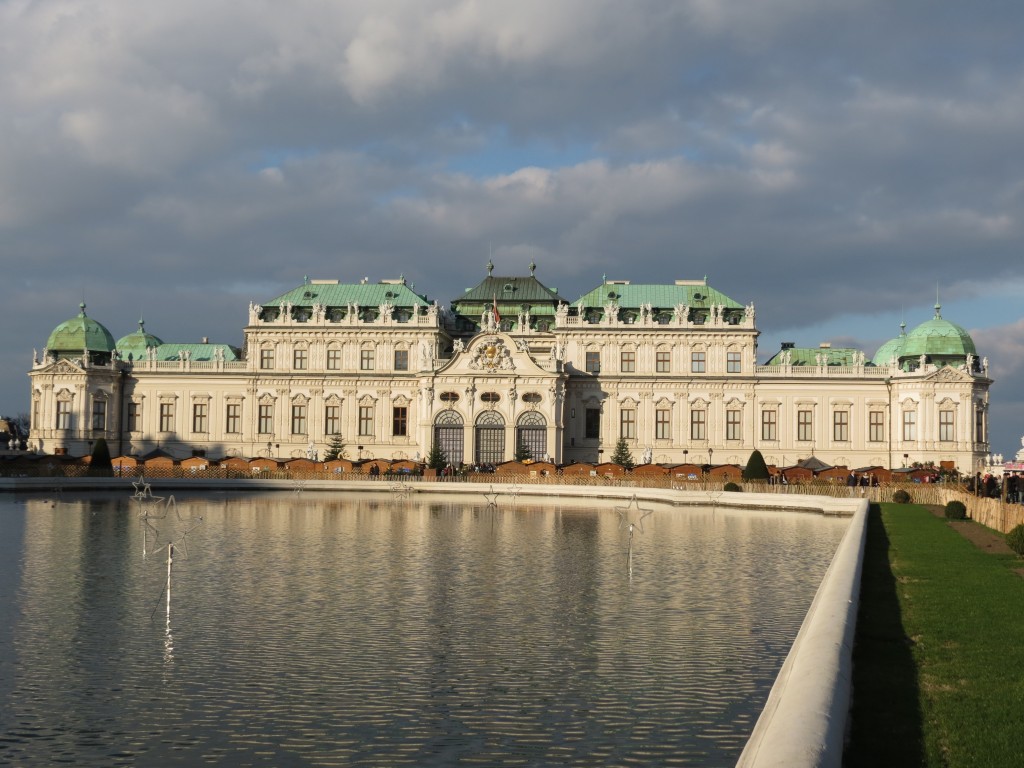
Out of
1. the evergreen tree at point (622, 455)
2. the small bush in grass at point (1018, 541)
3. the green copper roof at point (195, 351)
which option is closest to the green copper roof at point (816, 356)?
the evergreen tree at point (622, 455)

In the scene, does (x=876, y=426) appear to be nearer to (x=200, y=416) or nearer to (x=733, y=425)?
(x=733, y=425)

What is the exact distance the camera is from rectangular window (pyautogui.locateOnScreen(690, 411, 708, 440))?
108 meters

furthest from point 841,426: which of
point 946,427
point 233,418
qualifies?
point 233,418

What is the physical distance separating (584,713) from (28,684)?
9.69 m

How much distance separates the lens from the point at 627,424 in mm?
108312

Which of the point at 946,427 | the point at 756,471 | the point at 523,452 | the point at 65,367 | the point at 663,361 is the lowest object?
the point at 756,471

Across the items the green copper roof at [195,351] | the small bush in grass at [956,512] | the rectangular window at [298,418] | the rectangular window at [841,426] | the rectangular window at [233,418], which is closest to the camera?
the small bush in grass at [956,512]

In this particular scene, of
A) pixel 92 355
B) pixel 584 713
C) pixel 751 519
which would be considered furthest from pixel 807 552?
pixel 92 355

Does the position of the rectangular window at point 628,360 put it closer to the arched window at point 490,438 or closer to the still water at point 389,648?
the arched window at point 490,438

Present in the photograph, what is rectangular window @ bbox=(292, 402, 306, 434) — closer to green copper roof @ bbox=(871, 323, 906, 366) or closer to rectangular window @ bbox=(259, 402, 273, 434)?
rectangular window @ bbox=(259, 402, 273, 434)

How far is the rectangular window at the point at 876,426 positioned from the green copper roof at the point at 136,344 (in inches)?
2775

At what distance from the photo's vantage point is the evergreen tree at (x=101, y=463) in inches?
3506

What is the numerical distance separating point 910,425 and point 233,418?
63083 millimetres

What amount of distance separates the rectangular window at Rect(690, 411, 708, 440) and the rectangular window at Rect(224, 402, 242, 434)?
141 feet
